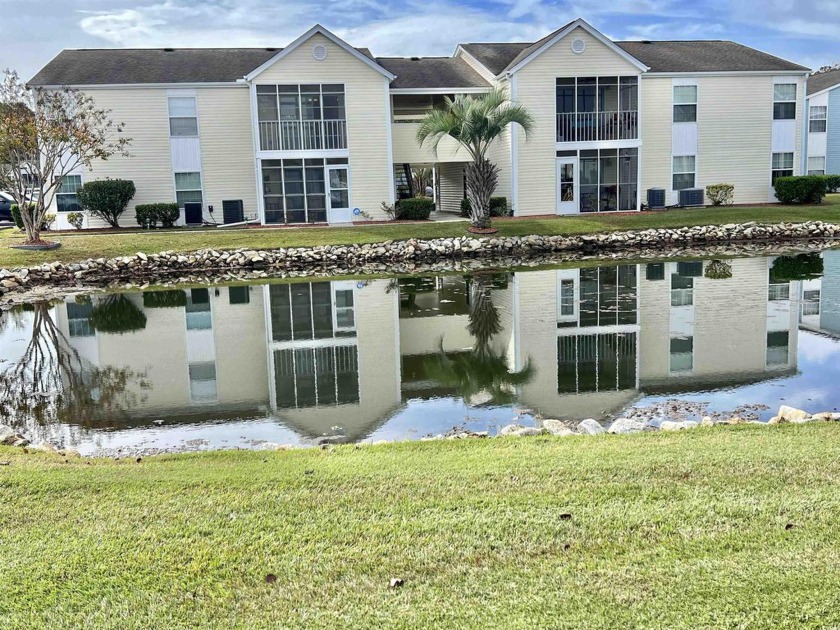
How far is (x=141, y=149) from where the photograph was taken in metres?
33.3

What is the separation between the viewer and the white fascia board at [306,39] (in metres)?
32.1

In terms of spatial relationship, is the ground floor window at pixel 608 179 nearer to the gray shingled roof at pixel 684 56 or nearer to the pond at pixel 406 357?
the gray shingled roof at pixel 684 56

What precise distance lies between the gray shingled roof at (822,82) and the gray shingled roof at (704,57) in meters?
14.6

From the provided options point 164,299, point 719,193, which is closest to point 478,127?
point 719,193

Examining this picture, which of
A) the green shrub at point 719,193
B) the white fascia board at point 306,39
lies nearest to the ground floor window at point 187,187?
the white fascia board at point 306,39

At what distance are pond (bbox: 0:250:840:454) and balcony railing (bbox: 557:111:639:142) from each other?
43.4ft

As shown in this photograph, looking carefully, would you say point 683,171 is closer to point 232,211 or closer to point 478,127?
point 478,127

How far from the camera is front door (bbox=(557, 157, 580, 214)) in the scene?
34812 millimetres

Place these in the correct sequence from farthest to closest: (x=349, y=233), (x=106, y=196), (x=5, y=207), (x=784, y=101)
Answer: (x=5, y=207) < (x=784, y=101) < (x=106, y=196) < (x=349, y=233)

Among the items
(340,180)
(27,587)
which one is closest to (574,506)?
(27,587)

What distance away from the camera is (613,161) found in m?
34.9

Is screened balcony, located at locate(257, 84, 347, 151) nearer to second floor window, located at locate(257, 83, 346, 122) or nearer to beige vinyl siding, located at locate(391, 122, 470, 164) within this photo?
second floor window, located at locate(257, 83, 346, 122)

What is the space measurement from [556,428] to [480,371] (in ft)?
12.8

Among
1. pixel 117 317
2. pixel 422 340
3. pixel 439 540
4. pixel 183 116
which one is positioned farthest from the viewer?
pixel 183 116
